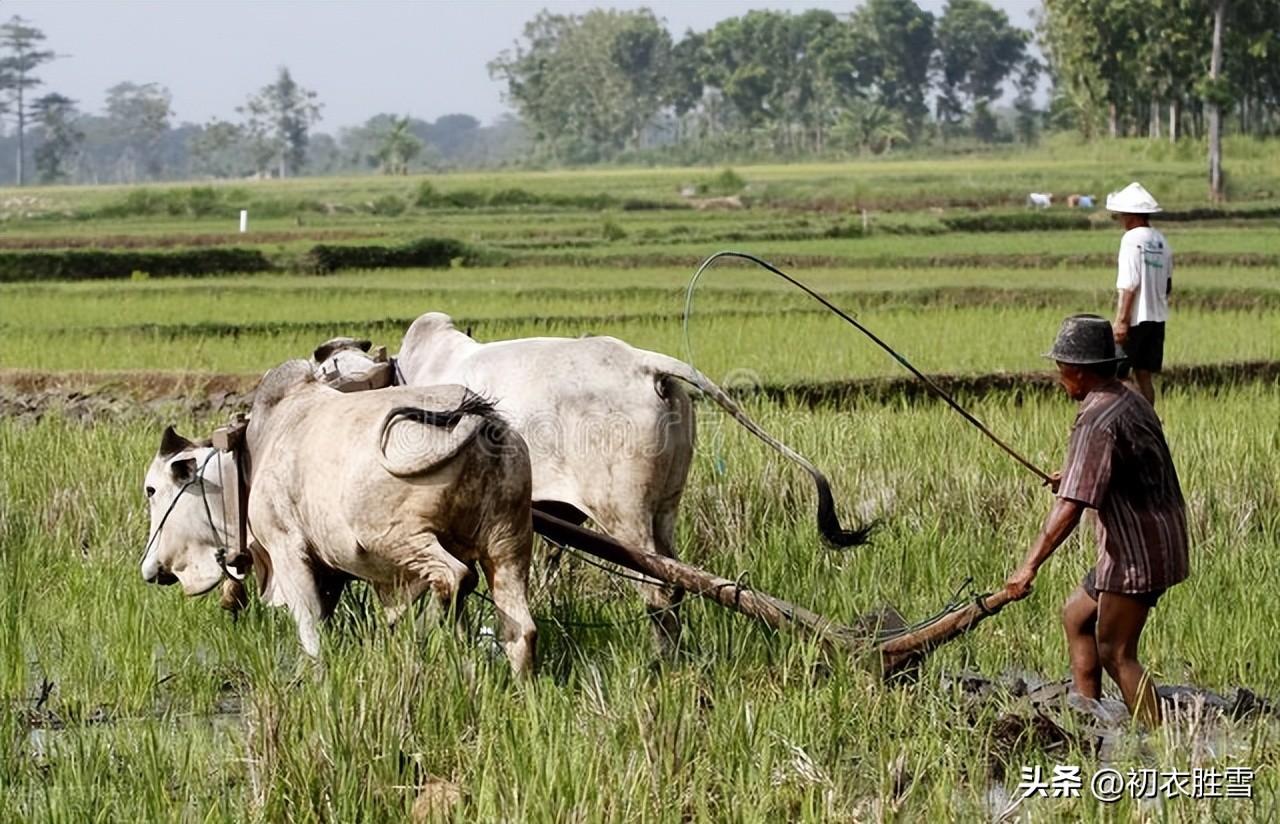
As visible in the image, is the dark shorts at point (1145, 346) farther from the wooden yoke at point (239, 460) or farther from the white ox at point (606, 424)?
the wooden yoke at point (239, 460)

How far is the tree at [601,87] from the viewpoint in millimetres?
84875

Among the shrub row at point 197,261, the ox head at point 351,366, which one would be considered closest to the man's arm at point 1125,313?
the ox head at point 351,366

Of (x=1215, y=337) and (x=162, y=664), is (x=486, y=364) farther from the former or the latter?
(x=1215, y=337)

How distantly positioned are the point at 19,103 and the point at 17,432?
306ft

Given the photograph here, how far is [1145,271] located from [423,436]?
4267 mm

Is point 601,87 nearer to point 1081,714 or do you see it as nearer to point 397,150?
point 397,150

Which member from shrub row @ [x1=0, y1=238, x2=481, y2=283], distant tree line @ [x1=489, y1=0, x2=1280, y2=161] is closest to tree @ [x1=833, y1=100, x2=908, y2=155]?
distant tree line @ [x1=489, y1=0, x2=1280, y2=161]

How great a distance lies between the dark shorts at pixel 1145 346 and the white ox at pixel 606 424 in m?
2.88

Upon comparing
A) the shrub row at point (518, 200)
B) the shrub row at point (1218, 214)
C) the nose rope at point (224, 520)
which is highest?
the nose rope at point (224, 520)

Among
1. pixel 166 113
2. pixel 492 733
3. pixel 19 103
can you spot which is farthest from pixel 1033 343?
pixel 166 113

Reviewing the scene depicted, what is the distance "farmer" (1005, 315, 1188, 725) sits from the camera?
4.40 metres

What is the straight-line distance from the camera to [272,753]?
3695mm

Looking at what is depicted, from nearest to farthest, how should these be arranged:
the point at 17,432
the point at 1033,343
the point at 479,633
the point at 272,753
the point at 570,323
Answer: the point at 272,753, the point at 479,633, the point at 17,432, the point at 1033,343, the point at 570,323

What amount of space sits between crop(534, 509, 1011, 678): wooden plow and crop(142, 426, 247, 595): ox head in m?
0.99
